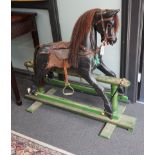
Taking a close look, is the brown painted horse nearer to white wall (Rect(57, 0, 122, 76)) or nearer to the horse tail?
the horse tail

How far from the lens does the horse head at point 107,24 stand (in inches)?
56.1

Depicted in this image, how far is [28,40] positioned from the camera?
229 cm

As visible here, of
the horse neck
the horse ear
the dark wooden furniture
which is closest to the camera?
the horse ear

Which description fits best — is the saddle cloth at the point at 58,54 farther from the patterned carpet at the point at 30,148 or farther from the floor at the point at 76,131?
the patterned carpet at the point at 30,148

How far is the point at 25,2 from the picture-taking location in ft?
6.65

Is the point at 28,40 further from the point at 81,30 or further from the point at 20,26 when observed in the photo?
the point at 81,30

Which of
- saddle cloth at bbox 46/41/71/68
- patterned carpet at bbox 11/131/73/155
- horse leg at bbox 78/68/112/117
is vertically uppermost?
saddle cloth at bbox 46/41/71/68

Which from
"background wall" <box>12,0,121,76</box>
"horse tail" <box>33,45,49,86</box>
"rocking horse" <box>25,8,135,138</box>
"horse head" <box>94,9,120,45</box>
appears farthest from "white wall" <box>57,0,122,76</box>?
"horse tail" <box>33,45,49,86</box>

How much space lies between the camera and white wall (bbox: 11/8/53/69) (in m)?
2.04

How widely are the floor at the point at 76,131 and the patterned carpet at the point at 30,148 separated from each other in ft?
0.14

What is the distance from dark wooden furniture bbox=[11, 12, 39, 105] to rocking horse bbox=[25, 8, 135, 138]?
0.79ft

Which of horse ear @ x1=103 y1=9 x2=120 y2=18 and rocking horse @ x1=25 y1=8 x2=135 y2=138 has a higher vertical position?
horse ear @ x1=103 y1=9 x2=120 y2=18

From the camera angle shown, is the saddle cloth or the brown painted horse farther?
the saddle cloth
